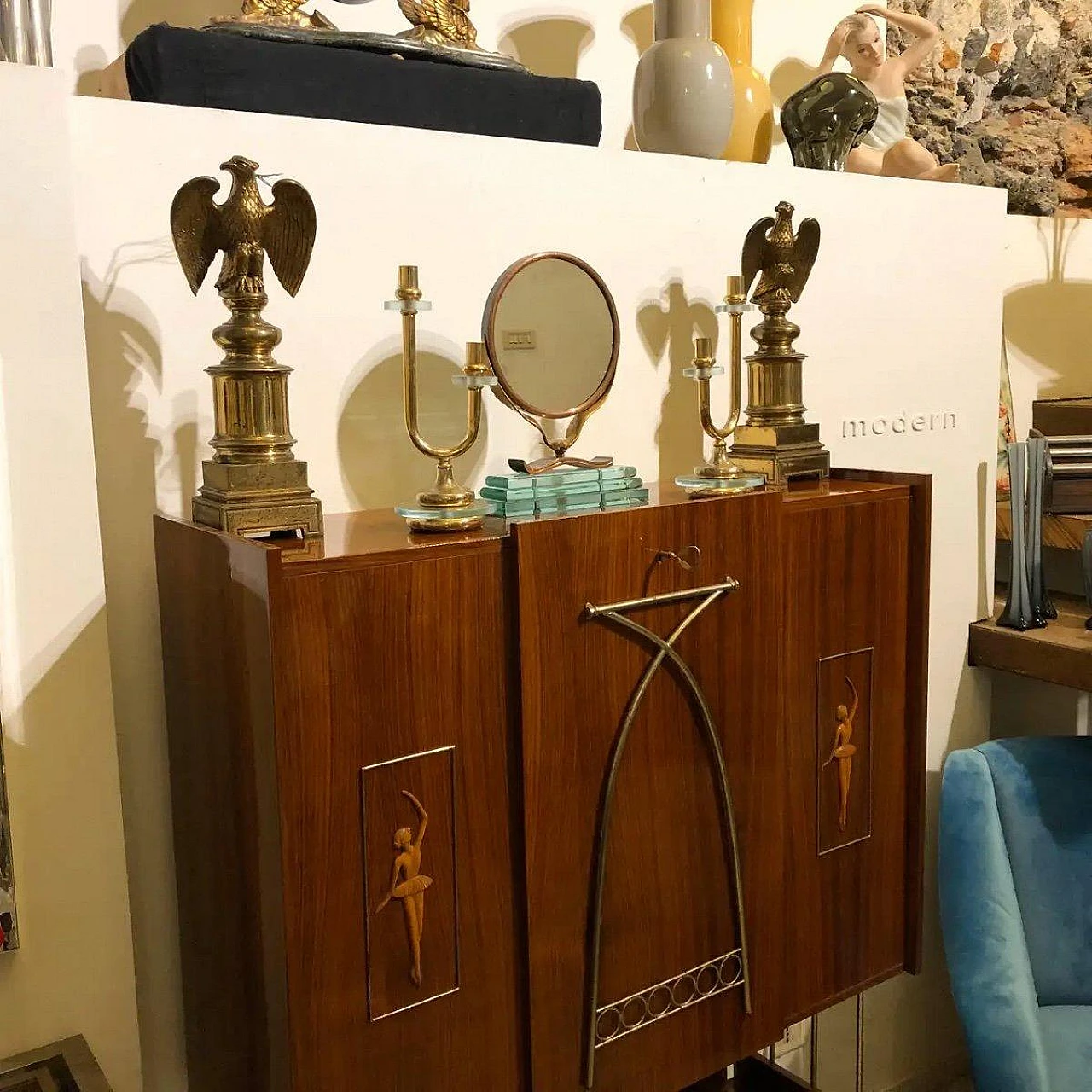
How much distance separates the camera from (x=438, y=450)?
3.78 feet

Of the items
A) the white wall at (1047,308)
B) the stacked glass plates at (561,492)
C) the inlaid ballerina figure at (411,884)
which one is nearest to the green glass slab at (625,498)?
the stacked glass plates at (561,492)

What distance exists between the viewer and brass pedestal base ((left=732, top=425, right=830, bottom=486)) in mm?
1428

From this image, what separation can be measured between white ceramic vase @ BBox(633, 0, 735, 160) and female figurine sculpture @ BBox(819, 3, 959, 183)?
44cm

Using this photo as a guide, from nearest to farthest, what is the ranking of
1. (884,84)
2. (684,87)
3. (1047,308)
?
1. (684,87)
2. (884,84)
3. (1047,308)

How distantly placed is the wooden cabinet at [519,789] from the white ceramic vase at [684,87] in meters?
0.58

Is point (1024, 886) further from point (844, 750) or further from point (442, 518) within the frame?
point (442, 518)

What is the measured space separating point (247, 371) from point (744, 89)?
1.06 meters

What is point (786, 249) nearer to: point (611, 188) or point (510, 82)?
point (611, 188)

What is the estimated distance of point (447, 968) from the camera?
1040 millimetres

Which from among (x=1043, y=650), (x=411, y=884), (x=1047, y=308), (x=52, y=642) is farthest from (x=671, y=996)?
(x=1047, y=308)

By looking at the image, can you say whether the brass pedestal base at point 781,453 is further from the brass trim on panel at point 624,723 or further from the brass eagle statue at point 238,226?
the brass eagle statue at point 238,226

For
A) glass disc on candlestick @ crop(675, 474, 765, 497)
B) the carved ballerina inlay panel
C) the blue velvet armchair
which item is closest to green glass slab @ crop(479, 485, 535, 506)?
glass disc on candlestick @ crop(675, 474, 765, 497)

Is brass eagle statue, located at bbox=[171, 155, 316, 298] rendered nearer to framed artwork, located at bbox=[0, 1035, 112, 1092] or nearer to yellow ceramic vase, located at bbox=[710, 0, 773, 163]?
framed artwork, located at bbox=[0, 1035, 112, 1092]

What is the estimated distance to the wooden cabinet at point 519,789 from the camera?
0.97 m
